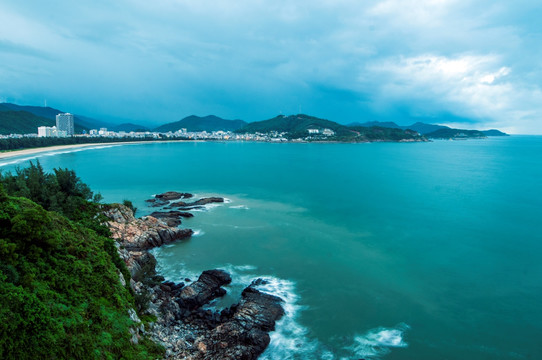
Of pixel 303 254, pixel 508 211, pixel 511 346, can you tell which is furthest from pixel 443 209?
pixel 511 346

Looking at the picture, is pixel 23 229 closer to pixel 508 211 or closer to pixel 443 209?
pixel 443 209

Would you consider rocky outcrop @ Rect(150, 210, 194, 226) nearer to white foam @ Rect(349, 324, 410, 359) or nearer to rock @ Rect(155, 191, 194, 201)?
rock @ Rect(155, 191, 194, 201)

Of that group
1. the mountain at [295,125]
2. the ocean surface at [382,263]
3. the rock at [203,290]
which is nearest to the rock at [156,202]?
the ocean surface at [382,263]

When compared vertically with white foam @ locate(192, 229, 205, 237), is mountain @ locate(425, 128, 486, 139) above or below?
above

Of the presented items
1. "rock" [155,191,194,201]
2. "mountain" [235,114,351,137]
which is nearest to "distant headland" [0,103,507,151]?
"mountain" [235,114,351,137]

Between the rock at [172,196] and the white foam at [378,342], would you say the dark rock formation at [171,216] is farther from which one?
the white foam at [378,342]

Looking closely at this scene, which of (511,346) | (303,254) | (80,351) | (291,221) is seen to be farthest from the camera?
(291,221)
